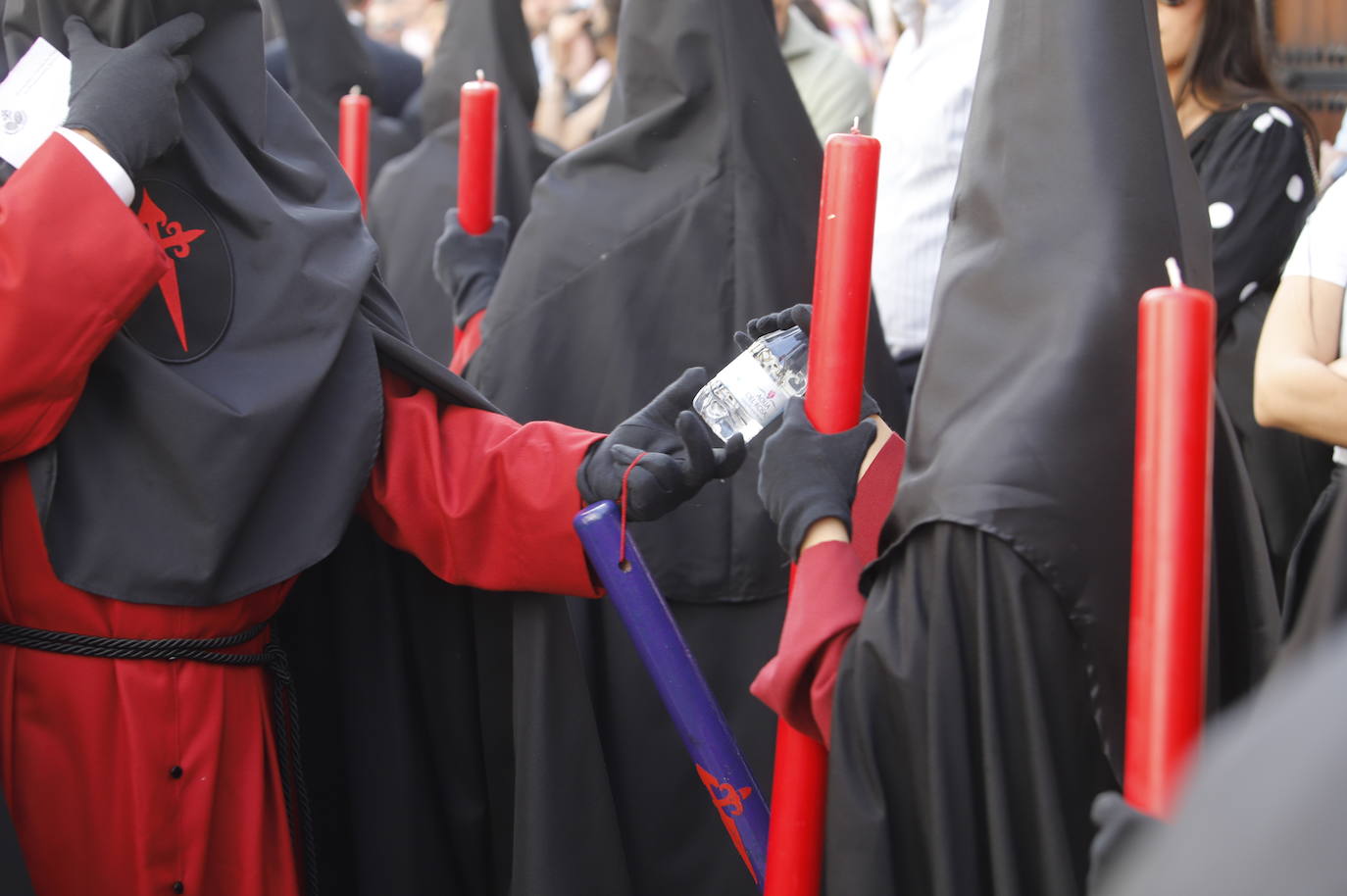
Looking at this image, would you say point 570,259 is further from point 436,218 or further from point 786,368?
point 436,218

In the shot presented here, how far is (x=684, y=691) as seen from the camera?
1890mm

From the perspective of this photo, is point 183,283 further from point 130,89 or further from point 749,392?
point 749,392

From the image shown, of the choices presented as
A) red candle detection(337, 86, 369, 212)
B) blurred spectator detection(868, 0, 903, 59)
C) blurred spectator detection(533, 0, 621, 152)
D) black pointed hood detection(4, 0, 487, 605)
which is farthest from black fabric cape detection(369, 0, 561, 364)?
blurred spectator detection(868, 0, 903, 59)

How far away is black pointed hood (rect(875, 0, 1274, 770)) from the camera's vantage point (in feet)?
4.96

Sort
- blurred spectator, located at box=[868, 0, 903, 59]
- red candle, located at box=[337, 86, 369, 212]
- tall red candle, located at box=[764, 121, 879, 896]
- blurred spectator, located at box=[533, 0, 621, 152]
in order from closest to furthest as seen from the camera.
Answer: tall red candle, located at box=[764, 121, 879, 896] → red candle, located at box=[337, 86, 369, 212] → blurred spectator, located at box=[533, 0, 621, 152] → blurred spectator, located at box=[868, 0, 903, 59]

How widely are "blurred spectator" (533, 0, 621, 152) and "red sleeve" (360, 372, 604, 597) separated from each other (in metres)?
4.49

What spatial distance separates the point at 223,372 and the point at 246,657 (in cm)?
43

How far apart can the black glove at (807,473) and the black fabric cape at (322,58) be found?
4142 millimetres

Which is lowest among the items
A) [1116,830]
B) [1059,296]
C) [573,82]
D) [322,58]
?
[573,82]

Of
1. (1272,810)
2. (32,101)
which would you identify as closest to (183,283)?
(32,101)

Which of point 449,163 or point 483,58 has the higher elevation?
point 483,58

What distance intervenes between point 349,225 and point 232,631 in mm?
653

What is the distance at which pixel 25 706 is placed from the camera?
6.77 ft

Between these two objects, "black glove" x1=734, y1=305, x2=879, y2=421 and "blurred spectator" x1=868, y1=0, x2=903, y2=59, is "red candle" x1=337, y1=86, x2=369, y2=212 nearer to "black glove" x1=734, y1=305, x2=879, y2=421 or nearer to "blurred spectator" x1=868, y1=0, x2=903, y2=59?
"black glove" x1=734, y1=305, x2=879, y2=421
